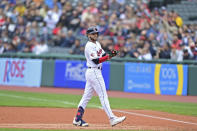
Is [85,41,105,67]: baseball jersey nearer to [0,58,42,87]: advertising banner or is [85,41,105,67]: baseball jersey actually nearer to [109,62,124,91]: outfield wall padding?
[109,62,124,91]: outfield wall padding

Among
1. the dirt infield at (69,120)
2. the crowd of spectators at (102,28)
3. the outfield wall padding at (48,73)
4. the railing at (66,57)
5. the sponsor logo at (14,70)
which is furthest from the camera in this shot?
the sponsor logo at (14,70)

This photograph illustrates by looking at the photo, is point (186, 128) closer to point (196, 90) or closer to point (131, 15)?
point (196, 90)

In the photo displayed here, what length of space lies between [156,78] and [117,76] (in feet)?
6.36

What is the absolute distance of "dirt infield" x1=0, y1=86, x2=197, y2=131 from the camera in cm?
809

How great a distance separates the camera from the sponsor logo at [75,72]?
755 inches

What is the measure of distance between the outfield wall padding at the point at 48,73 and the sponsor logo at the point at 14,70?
1.23 meters

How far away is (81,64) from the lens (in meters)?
19.2

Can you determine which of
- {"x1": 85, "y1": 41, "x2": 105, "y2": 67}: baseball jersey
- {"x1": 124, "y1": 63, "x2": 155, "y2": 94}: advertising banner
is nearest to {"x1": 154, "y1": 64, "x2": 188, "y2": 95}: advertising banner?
{"x1": 124, "y1": 63, "x2": 155, "y2": 94}: advertising banner

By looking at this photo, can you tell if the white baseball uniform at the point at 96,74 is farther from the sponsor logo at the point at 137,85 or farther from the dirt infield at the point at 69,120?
the sponsor logo at the point at 137,85

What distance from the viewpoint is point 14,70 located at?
20906mm

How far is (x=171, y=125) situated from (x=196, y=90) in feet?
27.8

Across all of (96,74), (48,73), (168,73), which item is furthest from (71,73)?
(96,74)

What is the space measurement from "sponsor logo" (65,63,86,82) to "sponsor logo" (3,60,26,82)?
250 centimetres

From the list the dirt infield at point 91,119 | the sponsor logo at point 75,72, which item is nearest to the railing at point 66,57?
the sponsor logo at point 75,72
